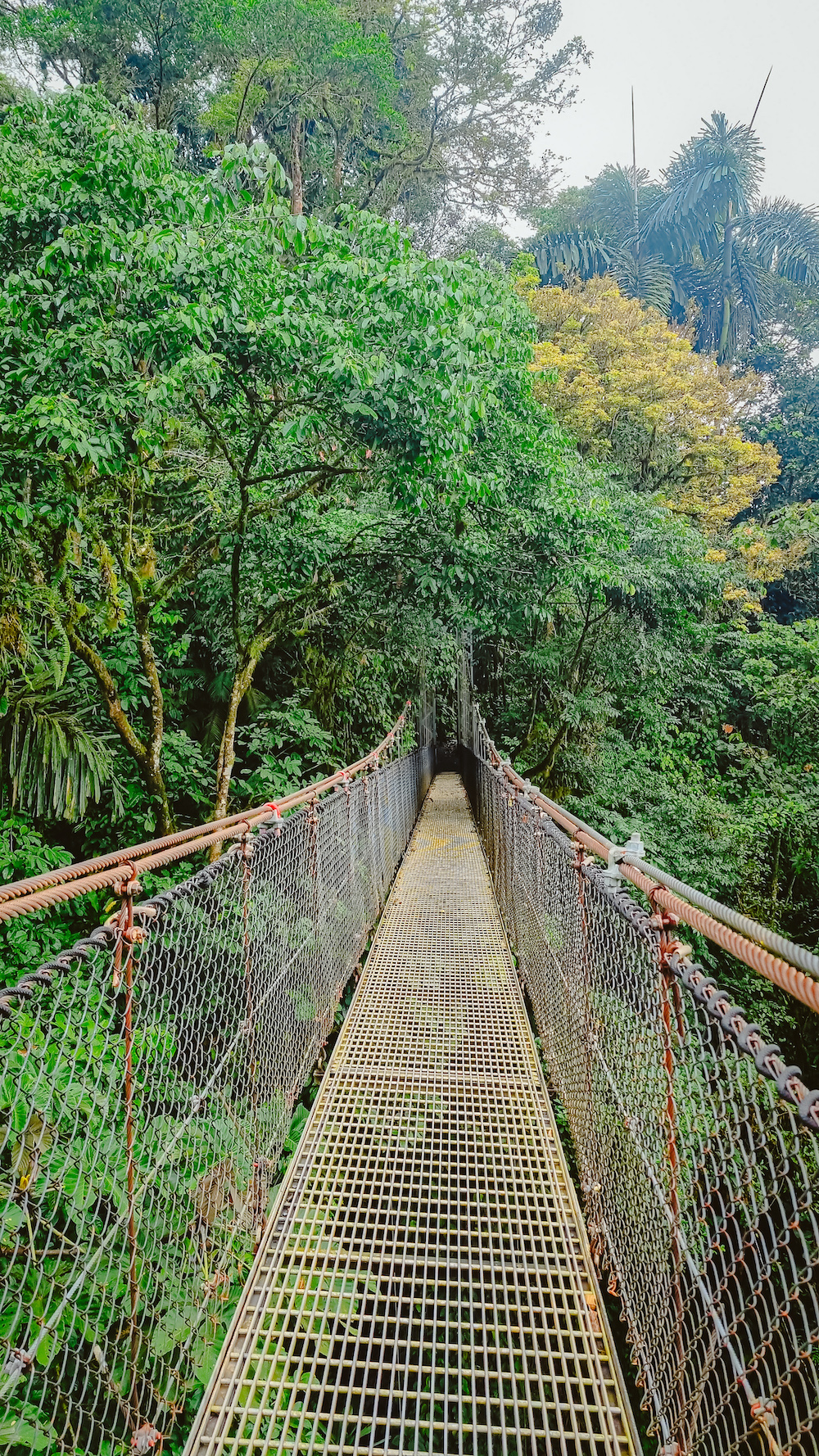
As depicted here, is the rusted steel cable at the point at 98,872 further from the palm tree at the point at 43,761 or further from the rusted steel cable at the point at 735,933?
the palm tree at the point at 43,761

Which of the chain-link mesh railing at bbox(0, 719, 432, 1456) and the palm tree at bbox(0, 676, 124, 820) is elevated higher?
the palm tree at bbox(0, 676, 124, 820)

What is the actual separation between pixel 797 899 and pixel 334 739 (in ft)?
19.4

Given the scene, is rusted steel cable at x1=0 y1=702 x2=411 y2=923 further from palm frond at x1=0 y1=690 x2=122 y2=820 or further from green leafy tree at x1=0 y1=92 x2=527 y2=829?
palm frond at x1=0 y1=690 x2=122 y2=820

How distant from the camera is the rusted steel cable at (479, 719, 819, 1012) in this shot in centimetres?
74

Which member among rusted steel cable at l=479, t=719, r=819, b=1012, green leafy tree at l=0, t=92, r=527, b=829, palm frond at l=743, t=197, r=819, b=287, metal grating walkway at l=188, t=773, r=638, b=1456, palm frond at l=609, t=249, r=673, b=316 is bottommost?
metal grating walkway at l=188, t=773, r=638, b=1456

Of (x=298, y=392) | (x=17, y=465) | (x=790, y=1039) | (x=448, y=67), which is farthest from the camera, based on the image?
(x=448, y=67)

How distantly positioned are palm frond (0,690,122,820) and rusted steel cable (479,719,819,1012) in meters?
3.73

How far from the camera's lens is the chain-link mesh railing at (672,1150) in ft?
2.74

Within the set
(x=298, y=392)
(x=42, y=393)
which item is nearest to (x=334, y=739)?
(x=298, y=392)

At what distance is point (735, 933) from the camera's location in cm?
96

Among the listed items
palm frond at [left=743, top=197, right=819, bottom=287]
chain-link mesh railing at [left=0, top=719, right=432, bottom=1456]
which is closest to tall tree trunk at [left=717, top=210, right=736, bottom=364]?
palm frond at [left=743, top=197, right=819, bottom=287]

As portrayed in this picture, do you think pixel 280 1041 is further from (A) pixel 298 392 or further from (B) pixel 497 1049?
(A) pixel 298 392

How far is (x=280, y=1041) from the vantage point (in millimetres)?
2127

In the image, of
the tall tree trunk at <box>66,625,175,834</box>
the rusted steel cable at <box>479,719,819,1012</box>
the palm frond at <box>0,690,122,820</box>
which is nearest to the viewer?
the rusted steel cable at <box>479,719,819,1012</box>
